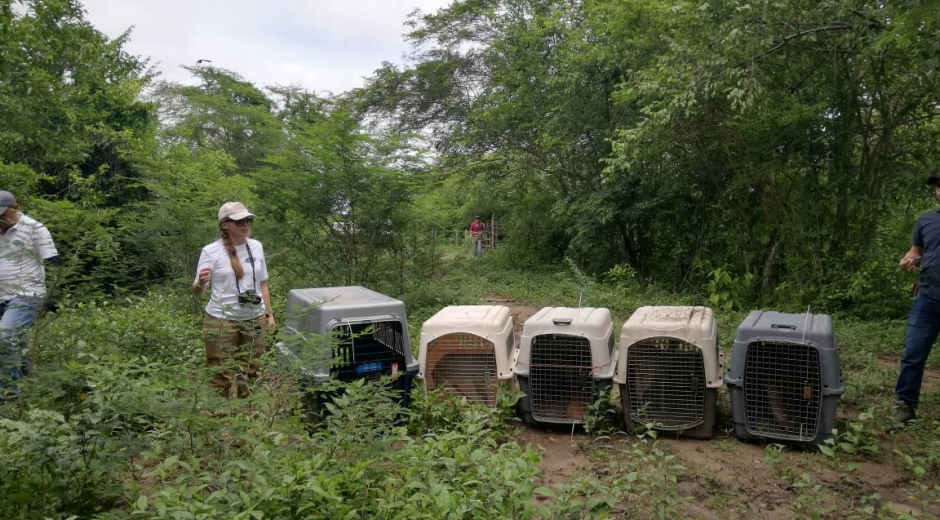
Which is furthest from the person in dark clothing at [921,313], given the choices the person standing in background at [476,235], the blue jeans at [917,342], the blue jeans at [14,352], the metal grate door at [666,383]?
the person standing in background at [476,235]

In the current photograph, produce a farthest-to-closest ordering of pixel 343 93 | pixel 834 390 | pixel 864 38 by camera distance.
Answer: pixel 343 93, pixel 864 38, pixel 834 390

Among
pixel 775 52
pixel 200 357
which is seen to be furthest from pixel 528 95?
pixel 200 357

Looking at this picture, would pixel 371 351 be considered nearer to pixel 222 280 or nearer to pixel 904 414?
pixel 222 280

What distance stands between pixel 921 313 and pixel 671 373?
156 cm

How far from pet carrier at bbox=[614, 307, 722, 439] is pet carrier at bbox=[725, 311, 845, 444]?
0.16m

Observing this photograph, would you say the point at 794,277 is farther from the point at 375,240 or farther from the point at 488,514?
the point at 488,514

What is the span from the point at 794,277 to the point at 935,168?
2.08 metres

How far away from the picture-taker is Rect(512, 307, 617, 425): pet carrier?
4301mm

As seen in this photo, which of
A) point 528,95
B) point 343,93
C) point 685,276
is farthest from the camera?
point 343,93

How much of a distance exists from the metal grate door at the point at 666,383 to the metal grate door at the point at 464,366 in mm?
906

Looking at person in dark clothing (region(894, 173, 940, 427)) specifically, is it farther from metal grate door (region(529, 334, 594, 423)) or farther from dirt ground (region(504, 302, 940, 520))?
metal grate door (region(529, 334, 594, 423))

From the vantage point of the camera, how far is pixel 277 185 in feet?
22.4

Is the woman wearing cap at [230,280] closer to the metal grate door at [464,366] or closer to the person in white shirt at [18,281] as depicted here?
the person in white shirt at [18,281]

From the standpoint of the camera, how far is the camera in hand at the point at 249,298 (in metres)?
3.82
